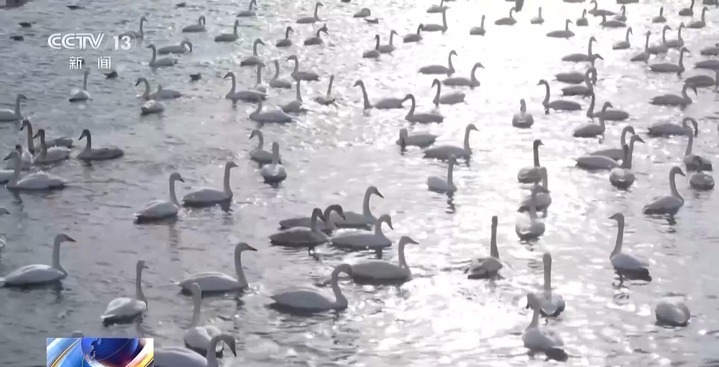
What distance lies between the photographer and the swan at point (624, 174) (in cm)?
1859

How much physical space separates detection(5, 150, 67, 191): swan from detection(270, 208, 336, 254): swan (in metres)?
4.13

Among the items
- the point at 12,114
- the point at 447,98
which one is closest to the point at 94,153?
the point at 12,114

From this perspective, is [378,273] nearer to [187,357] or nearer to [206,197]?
[187,357]

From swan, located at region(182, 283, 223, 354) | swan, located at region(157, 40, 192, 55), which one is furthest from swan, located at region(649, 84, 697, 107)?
swan, located at region(182, 283, 223, 354)

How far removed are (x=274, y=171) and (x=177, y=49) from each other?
10.9 metres

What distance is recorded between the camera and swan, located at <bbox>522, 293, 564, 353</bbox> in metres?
12.6

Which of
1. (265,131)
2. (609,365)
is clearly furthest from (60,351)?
(265,131)

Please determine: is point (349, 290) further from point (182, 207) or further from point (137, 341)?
point (137, 341)

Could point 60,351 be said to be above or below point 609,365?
above

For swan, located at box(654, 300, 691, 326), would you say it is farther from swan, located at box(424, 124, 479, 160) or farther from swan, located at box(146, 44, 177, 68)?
swan, located at box(146, 44, 177, 68)

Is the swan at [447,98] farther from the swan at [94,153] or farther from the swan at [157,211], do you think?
the swan at [157,211]

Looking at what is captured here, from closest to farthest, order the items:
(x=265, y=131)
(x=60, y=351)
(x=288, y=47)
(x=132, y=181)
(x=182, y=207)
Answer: (x=60, y=351) → (x=182, y=207) → (x=132, y=181) → (x=265, y=131) → (x=288, y=47)

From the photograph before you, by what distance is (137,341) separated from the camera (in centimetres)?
831

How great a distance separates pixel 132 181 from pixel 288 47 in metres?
12.6
